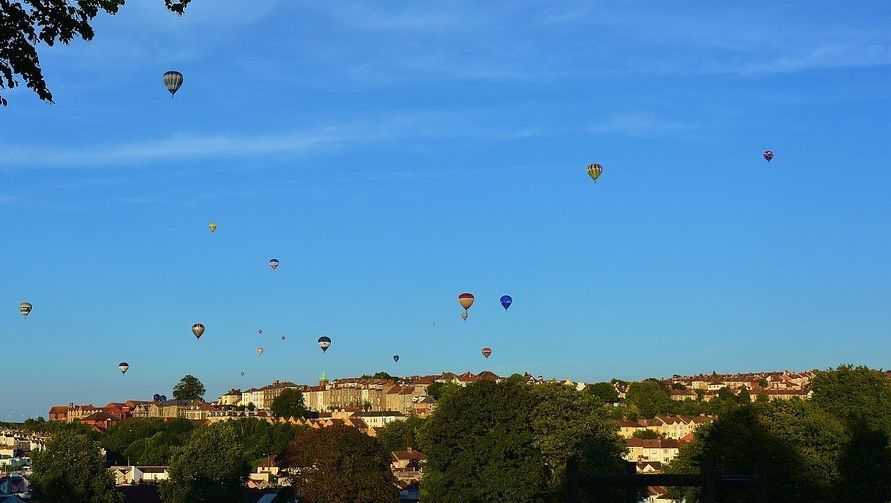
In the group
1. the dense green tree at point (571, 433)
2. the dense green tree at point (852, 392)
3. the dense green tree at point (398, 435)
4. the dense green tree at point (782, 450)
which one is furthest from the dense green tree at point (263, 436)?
the dense green tree at point (782, 450)

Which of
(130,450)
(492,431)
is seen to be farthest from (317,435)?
(130,450)

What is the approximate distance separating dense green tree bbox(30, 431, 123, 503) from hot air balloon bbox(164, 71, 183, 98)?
25.9 meters

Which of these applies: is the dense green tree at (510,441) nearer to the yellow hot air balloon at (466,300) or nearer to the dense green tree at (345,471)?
the dense green tree at (345,471)

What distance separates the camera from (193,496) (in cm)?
7112

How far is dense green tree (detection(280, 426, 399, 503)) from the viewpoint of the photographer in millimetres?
64688

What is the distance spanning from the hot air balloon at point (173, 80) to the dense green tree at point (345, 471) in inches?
917

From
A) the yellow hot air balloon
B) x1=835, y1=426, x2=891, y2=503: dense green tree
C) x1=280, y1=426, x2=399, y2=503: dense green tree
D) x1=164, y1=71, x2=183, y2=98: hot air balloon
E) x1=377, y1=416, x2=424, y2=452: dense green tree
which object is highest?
x1=164, y1=71, x2=183, y2=98: hot air balloon

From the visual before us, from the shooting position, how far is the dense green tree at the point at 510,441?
5381 cm

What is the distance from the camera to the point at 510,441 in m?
55.0

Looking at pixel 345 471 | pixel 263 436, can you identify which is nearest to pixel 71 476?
pixel 345 471

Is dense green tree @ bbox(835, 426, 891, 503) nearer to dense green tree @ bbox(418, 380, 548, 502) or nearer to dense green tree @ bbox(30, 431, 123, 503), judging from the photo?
dense green tree @ bbox(418, 380, 548, 502)

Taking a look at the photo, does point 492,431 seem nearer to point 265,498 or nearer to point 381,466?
point 381,466

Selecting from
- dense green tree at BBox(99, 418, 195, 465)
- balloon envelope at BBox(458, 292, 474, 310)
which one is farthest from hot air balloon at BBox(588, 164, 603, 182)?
dense green tree at BBox(99, 418, 195, 465)

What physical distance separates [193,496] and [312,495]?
31.0 ft
